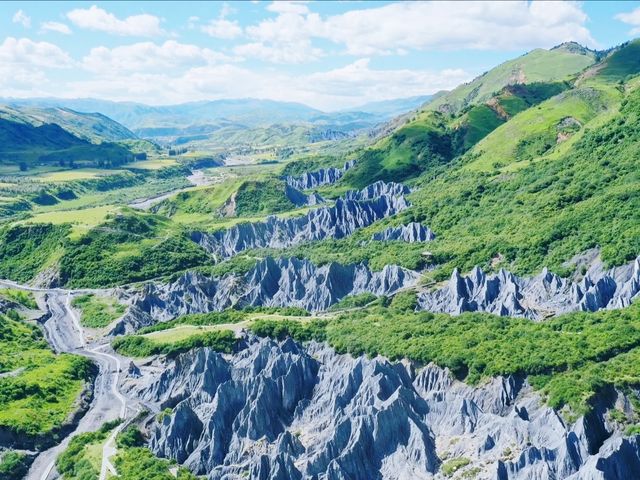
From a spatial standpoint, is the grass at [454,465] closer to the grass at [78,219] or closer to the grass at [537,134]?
the grass at [537,134]

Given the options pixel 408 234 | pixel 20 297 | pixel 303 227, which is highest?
pixel 408 234

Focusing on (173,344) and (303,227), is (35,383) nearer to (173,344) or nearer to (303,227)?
(173,344)

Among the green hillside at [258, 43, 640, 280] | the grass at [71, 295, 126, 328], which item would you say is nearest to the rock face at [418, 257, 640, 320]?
the green hillside at [258, 43, 640, 280]

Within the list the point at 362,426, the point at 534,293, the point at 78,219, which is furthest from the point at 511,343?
the point at 78,219

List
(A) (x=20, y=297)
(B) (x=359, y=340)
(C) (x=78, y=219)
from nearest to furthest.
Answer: (B) (x=359, y=340), (A) (x=20, y=297), (C) (x=78, y=219)

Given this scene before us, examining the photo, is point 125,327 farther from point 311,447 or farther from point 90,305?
point 311,447

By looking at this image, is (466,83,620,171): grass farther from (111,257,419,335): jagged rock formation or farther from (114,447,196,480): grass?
(114,447,196,480): grass

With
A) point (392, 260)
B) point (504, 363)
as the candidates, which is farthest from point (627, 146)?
point (504, 363)
